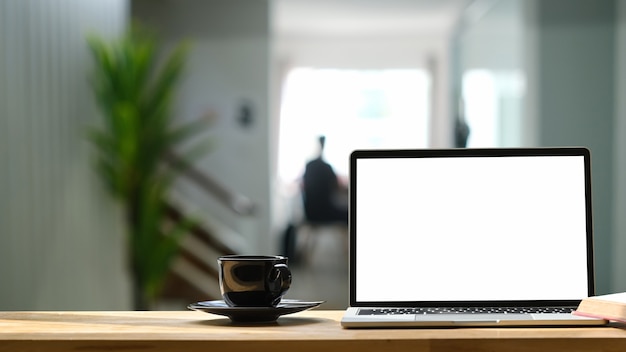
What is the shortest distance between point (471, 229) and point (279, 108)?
1106 centimetres

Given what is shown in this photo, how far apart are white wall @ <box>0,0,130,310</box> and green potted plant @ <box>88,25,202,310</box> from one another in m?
0.08

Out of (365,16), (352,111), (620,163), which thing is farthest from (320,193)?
(620,163)

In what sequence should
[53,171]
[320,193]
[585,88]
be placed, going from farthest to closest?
[320,193], [585,88], [53,171]

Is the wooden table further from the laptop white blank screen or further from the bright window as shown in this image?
the bright window

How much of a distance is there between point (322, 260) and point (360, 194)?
9.62 meters

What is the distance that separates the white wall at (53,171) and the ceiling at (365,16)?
4434 millimetres

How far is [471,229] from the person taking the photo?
1.18 m

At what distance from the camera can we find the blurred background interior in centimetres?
347

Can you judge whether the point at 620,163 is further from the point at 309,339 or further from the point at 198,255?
the point at 309,339

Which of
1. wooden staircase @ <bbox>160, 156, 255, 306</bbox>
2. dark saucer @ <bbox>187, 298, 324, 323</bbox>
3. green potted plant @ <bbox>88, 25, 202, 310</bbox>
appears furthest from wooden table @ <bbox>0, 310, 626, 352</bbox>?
wooden staircase @ <bbox>160, 156, 255, 306</bbox>

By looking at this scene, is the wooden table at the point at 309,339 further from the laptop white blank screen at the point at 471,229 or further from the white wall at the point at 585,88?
the white wall at the point at 585,88

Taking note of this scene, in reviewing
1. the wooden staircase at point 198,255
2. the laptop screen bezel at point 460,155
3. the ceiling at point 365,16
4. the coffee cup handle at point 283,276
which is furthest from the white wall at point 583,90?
the coffee cup handle at point 283,276

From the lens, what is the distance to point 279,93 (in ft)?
40.0

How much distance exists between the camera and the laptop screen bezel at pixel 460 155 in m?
1.16
